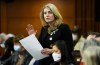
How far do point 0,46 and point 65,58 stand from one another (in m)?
4.27

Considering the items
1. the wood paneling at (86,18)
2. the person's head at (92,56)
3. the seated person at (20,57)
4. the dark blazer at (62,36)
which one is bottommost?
the wood paneling at (86,18)

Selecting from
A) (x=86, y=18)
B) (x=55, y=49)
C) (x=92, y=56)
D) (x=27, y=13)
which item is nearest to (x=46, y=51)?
(x=55, y=49)

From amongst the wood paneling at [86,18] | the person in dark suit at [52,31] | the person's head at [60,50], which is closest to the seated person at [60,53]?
the person's head at [60,50]

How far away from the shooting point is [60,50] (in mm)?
3912

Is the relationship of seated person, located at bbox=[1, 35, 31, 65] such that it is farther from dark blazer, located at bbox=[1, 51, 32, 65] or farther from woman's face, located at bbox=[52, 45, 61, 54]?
woman's face, located at bbox=[52, 45, 61, 54]

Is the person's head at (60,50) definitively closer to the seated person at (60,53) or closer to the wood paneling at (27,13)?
the seated person at (60,53)

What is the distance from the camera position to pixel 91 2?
10.5 m

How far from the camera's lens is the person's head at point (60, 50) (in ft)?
12.7

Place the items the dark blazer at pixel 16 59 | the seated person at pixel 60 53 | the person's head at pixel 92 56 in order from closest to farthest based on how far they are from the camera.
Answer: the person's head at pixel 92 56, the seated person at pixel 60 53, the dark blazer at pixel 16 59

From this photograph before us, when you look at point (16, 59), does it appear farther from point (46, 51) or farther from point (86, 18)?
point (86, 18)

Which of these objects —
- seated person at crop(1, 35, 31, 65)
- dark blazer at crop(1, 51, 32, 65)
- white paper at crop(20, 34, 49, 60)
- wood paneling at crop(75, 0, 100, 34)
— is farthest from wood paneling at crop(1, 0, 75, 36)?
white paper at crop(20, 34, 49, 60)

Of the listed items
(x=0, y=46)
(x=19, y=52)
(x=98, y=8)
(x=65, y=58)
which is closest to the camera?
(x=65, y=58)

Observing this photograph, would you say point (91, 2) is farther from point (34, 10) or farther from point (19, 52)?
point (19, 52)

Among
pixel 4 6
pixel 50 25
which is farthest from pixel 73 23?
pixel 50 25
